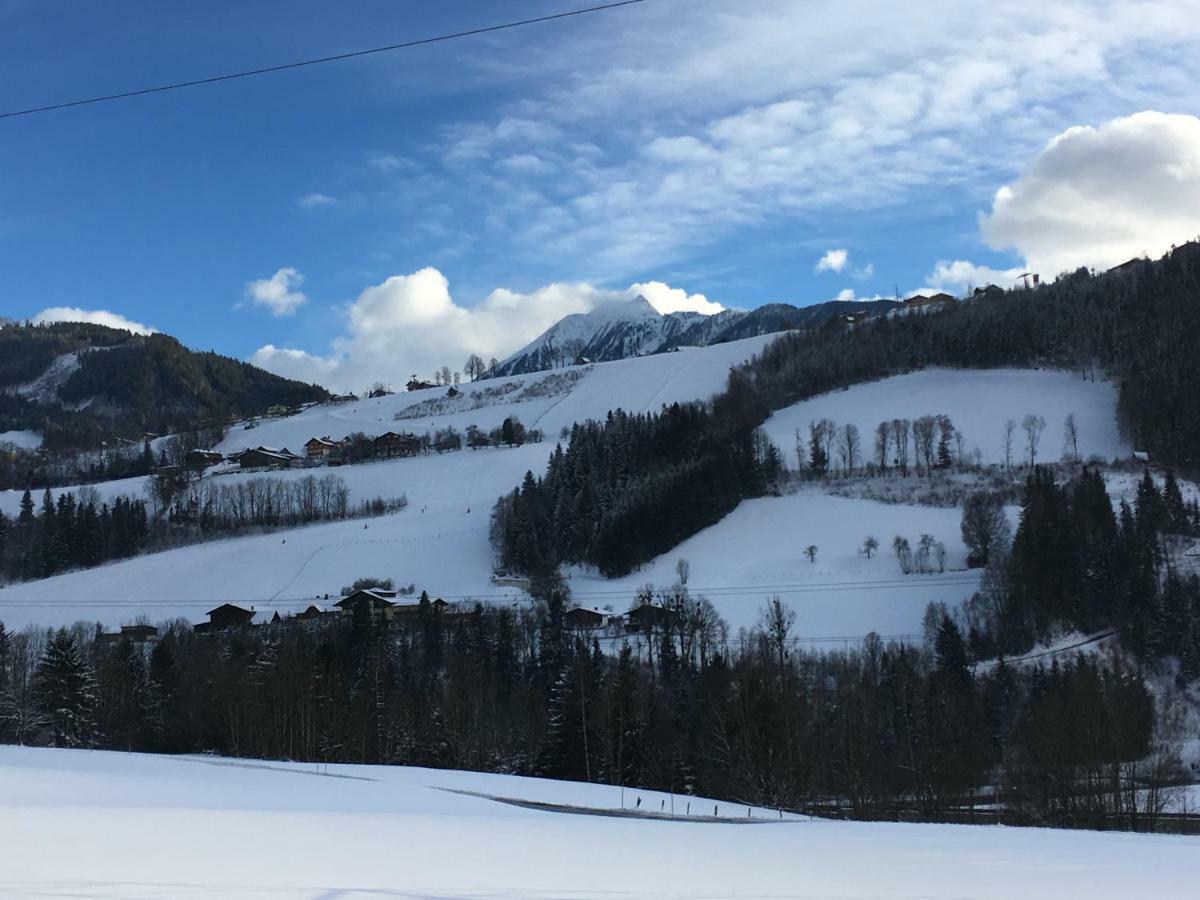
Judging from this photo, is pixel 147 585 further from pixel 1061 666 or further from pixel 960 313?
pixel 960 313

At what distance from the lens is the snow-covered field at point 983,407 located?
97.2 metres

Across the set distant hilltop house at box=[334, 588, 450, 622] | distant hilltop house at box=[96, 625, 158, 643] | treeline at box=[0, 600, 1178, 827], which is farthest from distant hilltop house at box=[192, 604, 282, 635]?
treeline at box=[0, 600, 1178, 827]

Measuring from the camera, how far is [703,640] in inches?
2420

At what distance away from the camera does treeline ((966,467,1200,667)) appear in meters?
57.0

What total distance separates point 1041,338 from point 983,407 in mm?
19645

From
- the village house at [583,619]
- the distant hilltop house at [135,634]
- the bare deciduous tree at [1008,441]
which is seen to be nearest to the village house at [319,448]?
the distant hilltop house at [135,634]

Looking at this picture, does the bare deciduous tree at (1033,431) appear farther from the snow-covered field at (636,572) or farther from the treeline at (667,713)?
the treeline at (667,713)

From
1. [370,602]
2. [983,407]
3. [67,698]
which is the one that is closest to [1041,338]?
[983,407]

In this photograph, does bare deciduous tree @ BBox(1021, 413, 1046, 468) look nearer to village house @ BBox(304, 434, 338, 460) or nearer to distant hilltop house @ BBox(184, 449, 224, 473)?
village house @ BBox(304, 434, 338, 460)

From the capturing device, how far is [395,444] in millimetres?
130000

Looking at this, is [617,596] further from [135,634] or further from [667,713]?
[135,634]

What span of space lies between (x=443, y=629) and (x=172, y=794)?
51.9 metres

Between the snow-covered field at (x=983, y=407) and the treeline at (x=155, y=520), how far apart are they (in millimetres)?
49225

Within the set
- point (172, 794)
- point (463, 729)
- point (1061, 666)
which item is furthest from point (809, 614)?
point (172, 794)
